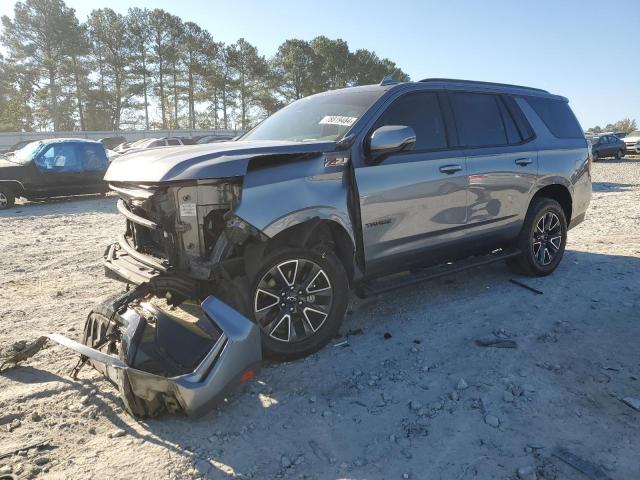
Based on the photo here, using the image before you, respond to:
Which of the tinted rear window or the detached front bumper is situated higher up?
the tinted rear window

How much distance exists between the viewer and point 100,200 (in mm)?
13461

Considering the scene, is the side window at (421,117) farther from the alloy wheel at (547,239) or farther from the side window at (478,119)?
the alloy wheel at (547,239)

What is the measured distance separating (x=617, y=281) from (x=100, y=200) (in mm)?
12370

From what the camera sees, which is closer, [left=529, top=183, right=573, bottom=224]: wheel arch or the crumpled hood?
the crumpled hood

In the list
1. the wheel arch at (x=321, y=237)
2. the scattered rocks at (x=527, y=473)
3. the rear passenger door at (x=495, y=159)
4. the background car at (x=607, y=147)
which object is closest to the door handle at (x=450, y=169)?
the rear passenger door at (x=495, y=159)

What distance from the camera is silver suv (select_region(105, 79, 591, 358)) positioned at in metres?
3.31

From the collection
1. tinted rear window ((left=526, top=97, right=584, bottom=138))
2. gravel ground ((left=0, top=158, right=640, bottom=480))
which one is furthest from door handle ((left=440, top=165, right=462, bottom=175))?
tinted rear window ((left=526, top=97, right=584, bottom=138))

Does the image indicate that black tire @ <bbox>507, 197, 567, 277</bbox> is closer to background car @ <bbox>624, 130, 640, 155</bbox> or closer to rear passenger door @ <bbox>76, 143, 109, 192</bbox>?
rear passenger door @ <bbox>76, 143, 109, 192</bbox>

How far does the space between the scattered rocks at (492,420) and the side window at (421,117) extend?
2275 mm

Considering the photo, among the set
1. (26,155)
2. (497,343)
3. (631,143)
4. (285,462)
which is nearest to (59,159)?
(26,155)

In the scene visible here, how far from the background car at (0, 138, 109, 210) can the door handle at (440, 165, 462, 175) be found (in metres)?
11.1

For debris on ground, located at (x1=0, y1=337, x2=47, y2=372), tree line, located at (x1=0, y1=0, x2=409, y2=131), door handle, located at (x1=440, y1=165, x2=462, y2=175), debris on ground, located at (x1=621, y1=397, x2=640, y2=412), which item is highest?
tree line, located at (x1=0, y1=0, x2=409, y2=131)

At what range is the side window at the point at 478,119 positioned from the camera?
4.70 meters

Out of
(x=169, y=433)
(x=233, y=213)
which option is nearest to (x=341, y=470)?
(x=169, y=433)
